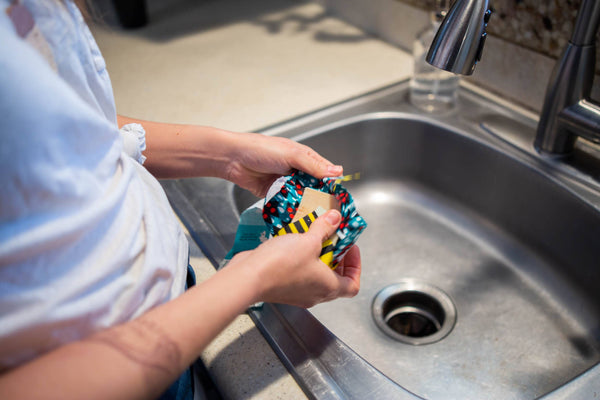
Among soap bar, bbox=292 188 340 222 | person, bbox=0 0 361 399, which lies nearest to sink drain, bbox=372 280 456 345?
soap bar, bbox=292 188 340 222

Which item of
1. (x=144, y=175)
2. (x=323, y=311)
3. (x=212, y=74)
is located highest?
(x=144, y=175)

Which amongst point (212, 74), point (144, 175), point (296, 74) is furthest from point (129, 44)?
point (144, 175)

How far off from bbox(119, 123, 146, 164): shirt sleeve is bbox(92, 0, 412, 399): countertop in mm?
167

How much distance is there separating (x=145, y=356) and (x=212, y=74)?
0.82 metres

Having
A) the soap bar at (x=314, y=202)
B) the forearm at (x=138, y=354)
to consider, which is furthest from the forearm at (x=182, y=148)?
the forearm at (x=138, y=354)

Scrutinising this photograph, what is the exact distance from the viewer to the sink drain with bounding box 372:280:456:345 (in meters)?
0.73

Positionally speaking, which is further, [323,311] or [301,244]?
[323,311]

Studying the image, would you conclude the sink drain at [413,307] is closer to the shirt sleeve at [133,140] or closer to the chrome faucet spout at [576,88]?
the chrome faucet spout at [576,88]

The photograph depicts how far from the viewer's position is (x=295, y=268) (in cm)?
44

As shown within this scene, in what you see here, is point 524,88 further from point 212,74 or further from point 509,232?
point 212,74

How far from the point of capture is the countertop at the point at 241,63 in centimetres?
92

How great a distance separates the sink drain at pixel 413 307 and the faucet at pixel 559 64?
0.28 m

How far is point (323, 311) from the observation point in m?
0.72

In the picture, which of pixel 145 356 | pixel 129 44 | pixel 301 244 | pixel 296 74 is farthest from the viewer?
pixel 129 44
